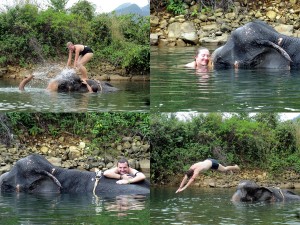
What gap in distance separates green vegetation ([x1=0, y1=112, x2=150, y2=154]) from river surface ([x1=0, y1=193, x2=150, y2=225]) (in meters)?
5.41

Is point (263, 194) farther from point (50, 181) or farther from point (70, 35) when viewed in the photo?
point (70, 35)

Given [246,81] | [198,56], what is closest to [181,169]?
[198,56]

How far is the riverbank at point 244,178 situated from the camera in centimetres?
1938

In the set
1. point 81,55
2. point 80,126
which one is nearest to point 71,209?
point 81,55

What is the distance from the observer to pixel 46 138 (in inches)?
735

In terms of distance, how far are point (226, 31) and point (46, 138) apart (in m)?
6.87

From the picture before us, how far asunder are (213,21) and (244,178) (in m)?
5.50

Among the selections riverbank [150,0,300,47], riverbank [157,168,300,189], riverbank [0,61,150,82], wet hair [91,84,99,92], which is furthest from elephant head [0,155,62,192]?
riverbank [150,0,300,47]

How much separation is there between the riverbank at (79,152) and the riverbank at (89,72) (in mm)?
2888

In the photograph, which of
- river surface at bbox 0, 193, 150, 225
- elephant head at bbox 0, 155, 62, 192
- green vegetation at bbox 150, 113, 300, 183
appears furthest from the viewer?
green vegetation at bbox 150, 113, 300, 183

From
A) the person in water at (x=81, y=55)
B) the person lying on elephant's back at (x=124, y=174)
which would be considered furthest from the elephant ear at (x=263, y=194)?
the person in water at (x=81, y=55)

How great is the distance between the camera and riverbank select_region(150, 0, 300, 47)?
22.0 meters

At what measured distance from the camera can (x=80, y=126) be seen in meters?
18.4

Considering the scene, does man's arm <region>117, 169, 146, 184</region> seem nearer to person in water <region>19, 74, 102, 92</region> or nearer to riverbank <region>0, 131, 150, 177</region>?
person in water <region>19, 74, 102, 92</region>
